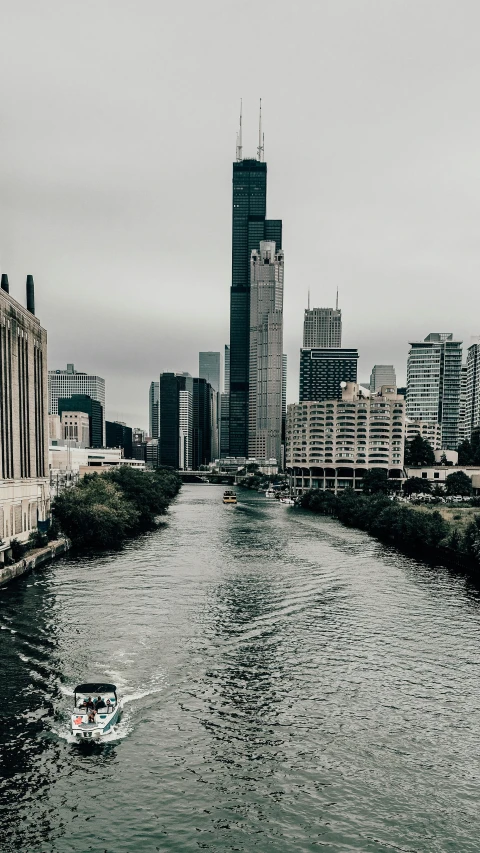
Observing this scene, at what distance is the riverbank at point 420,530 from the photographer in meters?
96.7

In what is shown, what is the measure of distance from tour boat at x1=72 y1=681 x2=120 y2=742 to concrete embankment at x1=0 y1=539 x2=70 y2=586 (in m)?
42.1

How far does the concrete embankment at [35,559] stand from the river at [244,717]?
183cm

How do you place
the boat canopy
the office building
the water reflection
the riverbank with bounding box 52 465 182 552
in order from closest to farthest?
the water reflection
the boat canopy
the office building
the riverbank with bounding box 52 465 182 552

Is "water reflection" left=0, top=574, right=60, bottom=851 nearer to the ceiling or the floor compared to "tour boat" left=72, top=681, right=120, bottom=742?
nearer to the floor

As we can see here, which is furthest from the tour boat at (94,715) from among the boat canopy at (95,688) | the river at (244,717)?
the river at (244,717)

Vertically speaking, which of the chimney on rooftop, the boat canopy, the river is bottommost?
the river

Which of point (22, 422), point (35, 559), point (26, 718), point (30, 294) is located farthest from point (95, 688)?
point (30, 294)

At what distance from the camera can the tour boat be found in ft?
129

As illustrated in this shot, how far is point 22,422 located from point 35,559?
25.8 metres

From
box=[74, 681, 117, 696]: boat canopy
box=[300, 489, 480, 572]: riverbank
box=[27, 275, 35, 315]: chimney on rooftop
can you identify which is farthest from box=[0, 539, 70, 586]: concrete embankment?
box=[300, 489, 480, 572]: riverbank

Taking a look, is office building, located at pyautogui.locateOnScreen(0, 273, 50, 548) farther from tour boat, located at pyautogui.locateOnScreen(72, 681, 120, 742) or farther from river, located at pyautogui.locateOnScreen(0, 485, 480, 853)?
tour boat, located at pyautogui.locateOnScreen(72, 681, 120, 742)

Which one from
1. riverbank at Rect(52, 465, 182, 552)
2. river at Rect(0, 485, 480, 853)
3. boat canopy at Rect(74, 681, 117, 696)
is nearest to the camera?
river at Rect(0, 485, 480, 853)

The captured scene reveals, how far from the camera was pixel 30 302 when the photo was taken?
12375 cm

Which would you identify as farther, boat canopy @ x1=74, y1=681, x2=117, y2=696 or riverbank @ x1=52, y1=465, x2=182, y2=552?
riverbank @ x1=52, y1=465, x2=182, y2=552
